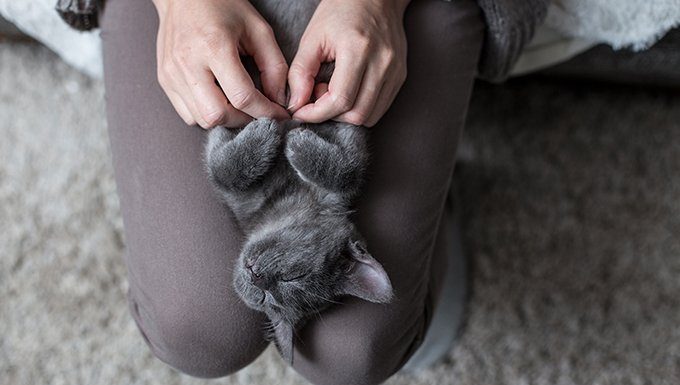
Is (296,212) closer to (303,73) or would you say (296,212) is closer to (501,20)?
(303,73)

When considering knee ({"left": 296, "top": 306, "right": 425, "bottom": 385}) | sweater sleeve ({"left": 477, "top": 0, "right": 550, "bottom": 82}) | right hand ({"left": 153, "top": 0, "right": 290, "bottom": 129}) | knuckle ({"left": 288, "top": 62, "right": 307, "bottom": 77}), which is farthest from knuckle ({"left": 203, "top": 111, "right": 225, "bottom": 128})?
sweater sleeve ({"left": 477, "top": 0, "right": 550, "bottom": 82})

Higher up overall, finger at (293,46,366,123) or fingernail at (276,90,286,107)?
finger at (293,46,366,123)

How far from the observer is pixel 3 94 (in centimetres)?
146

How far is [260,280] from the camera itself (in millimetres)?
850

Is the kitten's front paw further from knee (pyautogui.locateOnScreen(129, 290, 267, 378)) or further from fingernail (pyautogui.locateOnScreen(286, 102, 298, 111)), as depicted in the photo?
knee (pyautogui.locateOnScreen(129, 290, 267, 378))

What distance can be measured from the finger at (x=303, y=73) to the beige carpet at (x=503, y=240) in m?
0.57

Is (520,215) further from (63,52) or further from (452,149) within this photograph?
(63,52)

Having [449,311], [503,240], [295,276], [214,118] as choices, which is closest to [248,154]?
[214,118]

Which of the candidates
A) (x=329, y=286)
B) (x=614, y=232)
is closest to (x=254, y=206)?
(x=329, y=286)

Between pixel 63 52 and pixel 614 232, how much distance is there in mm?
1108

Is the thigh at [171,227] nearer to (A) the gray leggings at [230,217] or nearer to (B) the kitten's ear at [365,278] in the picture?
(A) the gray leggings at [230,217]

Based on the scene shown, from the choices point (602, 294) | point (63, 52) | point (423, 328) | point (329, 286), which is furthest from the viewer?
point (602, 294)

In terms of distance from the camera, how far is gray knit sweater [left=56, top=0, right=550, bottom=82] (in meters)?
0.96

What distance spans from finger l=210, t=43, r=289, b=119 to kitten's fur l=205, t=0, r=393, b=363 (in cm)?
3
